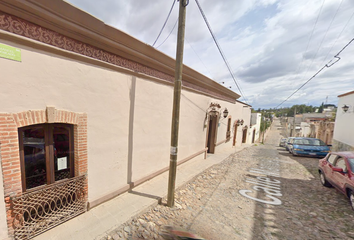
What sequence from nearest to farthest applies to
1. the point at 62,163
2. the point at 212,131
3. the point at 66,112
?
1. the point at 66,112
2. the point at 62,163
3. the point at 212,131

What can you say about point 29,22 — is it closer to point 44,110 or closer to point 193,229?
point 44,110

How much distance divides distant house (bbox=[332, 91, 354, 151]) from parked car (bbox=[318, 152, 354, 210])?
5792 millimetres

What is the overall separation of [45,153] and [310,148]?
14.3 m

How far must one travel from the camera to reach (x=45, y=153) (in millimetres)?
2648

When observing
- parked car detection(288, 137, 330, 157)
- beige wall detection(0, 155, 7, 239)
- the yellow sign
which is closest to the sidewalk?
beige wall detection(0, 155, 7, 239)

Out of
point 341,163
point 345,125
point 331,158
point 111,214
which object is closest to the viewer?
point 111,214

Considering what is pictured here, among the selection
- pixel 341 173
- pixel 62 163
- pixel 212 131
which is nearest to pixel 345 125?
pixel 341 173

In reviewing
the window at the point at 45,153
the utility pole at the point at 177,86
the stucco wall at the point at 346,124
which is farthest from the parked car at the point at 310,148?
the window at the point at 45,153

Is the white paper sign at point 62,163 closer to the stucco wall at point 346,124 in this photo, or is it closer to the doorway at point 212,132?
the doorway at point 212,132

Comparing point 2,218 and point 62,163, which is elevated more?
point 62,163

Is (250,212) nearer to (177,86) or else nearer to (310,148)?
(177,86)

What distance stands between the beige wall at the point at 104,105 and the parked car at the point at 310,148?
10.8 m

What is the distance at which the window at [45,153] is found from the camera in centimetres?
244

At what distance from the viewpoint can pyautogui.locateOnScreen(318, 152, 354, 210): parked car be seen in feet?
13.0
